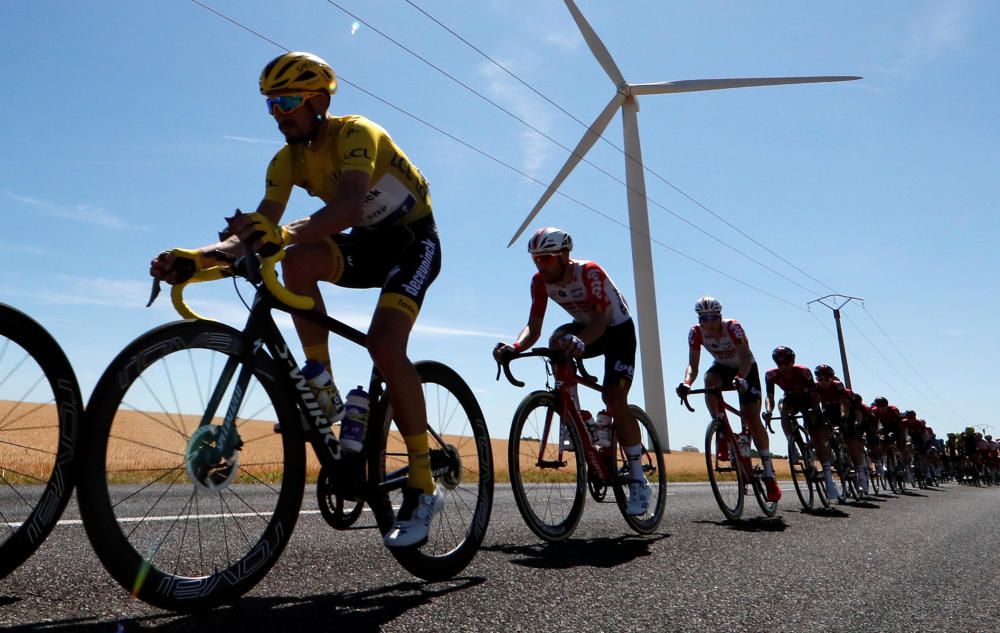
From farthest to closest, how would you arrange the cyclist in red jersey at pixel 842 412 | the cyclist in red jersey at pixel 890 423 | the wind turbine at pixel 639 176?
1. the wind turbine at pixel 639 176
2. the cyclist in red jersey at pixel 890 423
3. the cyclist in red jersey at pixel 842 412

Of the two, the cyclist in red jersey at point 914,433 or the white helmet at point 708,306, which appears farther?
the cyclist in red jersey at point 914,433

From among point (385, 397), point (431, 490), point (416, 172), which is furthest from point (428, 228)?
point (431, 490)

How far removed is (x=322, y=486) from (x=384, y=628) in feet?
2.64

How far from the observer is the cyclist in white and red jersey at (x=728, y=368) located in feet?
25.5

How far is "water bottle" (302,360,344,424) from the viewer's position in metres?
2.80

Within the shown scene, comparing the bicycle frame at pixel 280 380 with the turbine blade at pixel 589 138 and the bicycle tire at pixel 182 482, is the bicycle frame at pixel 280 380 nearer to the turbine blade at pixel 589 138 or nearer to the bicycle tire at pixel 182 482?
the bicycle tire at pixel 182 482

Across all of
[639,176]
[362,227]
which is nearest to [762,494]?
[362,227]

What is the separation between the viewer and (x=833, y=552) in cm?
463

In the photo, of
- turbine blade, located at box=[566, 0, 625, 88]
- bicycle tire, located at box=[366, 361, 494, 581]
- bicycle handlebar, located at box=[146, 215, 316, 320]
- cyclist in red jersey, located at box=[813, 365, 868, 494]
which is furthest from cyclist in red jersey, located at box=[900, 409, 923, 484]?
bicycle handlebar, located at box=[146, 215, 316, 320]

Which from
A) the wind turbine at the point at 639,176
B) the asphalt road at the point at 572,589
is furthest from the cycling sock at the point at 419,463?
the wind turbine at the point at 639,176

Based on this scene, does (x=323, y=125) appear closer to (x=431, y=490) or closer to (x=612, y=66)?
(x=431, y=490)

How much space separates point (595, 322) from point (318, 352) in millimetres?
2820

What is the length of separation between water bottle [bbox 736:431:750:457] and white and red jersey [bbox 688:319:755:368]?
72 cm

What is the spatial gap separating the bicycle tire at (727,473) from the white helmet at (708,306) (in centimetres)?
107
